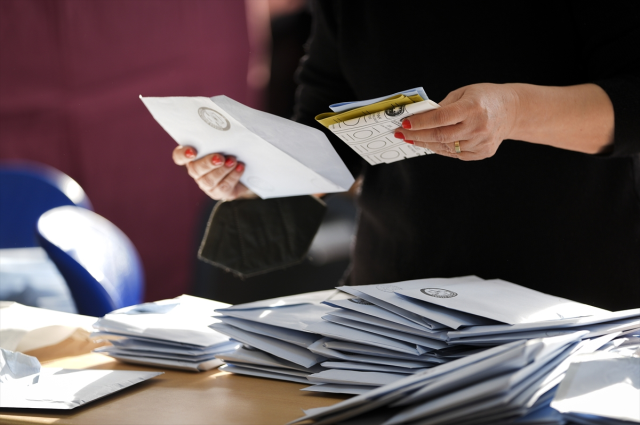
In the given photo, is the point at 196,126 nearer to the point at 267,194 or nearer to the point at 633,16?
the point at 267,194

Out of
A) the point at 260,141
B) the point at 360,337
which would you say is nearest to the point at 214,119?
the point at 260,141

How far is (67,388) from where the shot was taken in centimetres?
72

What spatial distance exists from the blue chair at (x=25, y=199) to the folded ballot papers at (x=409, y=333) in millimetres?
1109

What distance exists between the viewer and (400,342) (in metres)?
0.67

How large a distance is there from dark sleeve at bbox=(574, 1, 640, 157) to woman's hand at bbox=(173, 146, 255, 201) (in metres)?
0.60

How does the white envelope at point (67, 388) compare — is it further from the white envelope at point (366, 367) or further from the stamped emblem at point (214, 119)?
the stamped emblem at point (214, 119)

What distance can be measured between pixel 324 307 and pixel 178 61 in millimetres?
2266

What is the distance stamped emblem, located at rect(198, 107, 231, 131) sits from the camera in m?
0.84

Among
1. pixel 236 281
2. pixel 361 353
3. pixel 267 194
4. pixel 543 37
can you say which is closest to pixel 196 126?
pixel 267 194

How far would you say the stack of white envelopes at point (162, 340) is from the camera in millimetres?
823

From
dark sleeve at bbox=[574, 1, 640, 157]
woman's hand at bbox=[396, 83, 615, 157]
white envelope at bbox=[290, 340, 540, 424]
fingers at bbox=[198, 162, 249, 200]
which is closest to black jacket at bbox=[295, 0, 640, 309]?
dark sleeve at bbox=[574, 1, 640, 157]

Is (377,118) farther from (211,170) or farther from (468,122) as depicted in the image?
(211,170)

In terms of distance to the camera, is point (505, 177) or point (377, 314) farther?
point (505, 177)

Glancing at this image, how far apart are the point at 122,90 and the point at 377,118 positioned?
2292 millimetres
